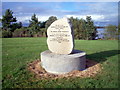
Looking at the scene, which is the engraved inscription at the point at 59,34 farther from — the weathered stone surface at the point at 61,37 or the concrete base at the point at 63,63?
the concrete base at the point at 63,63

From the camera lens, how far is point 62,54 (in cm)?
666

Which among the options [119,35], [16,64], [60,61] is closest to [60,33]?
[60,61]

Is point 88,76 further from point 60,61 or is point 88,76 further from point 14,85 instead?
point 14,85

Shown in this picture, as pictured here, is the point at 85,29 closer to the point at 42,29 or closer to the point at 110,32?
the point at 110,32

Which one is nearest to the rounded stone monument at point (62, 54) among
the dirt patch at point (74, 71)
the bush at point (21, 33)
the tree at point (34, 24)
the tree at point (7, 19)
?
the dirt patch at point (74, 71)

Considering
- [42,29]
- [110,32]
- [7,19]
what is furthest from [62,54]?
[7,19]

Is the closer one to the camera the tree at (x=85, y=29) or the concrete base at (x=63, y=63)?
the concrete base at (x=63, y=63)

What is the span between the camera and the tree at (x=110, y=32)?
21797 mm

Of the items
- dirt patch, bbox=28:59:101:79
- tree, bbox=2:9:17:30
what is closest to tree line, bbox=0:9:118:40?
tree, bbox=2:9:17:30

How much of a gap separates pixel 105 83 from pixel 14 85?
10.7ft

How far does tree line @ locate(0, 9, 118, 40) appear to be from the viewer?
75.3ft

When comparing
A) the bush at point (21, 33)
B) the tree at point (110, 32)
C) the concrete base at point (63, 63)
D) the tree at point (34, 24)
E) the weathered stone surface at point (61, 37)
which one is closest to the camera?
the concrete base at point (63, 63)

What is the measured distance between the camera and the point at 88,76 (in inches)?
222

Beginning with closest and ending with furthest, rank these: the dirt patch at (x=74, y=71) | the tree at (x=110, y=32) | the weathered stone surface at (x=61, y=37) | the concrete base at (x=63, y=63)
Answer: the dirt patch at (x=74, y=71) → the concrete base at (x=63, y=63) → the weathered stone surface at (x=61, y=37) → the tree at (x=110, y=32)
